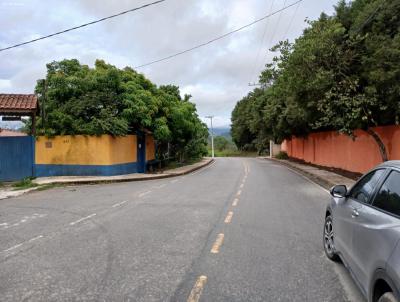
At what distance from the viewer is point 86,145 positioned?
22.0 metres

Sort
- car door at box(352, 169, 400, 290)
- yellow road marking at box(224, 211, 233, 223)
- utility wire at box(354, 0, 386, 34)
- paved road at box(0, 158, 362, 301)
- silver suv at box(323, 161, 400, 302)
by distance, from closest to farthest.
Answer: silver suv at box(323, 161, 400, 302) → car door at box(352, 169, 400, 290) → paved road at box(0, 158, 362, 301) → yellow road marking at box(224, 211, 233, 223) → utility wire at box(354, 0, 386, 34)

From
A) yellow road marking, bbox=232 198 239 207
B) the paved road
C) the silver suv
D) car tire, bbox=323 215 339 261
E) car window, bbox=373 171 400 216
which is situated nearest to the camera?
the silver suv

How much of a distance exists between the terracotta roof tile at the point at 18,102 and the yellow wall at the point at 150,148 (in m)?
8.68

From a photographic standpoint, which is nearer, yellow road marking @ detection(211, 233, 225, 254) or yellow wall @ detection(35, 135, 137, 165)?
yellow road marking @ detection(211, 233, 225, 254)

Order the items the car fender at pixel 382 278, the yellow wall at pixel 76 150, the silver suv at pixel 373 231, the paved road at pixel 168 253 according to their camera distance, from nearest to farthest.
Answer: the car fender at pixel 382 278 < the silver suv at pixel 373 231 < the paved road at pixel 168 253 < the yellow wall at pixel 76 150

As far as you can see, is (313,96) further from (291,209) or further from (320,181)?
(291,209)

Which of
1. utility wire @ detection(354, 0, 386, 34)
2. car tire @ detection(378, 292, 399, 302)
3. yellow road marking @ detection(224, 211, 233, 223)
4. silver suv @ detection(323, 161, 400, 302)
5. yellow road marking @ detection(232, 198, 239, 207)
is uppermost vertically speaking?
utility wire @ detection(354, 0, 386, 34)

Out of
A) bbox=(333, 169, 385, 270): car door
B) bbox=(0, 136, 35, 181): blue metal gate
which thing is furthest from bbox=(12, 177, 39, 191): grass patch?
bbox=(333, 169, 385, 270): car door

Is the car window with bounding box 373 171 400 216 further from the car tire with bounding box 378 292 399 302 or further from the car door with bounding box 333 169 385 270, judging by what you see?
the car tire with bounding box 378 292 399 302

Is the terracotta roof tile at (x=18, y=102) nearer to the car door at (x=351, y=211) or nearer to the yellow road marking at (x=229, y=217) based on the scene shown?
the yellow road marking at (x=229, y=217)

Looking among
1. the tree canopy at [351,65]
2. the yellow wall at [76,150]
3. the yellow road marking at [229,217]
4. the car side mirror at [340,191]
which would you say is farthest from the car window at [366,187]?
the yellow wall at [76,150]

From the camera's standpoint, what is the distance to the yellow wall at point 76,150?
71.6 feet

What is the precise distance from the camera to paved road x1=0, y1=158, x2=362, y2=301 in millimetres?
4969

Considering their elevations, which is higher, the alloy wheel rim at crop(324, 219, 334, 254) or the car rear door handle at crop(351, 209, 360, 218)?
the car rear door handle at crop(351, 209, 360, 218)
